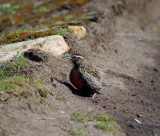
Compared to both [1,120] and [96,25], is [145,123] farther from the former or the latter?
[96,25]

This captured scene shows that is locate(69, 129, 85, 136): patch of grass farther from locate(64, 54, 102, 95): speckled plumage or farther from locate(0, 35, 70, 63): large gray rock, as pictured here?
locate(0, 35, 70, 63): large gray rock

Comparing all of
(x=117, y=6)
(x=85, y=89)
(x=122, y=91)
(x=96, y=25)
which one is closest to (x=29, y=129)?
(x=85, y=89)

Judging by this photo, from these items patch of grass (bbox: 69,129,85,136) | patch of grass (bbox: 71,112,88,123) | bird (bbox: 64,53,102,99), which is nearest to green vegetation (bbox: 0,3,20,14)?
bird (bbox: 64,53,102,99)

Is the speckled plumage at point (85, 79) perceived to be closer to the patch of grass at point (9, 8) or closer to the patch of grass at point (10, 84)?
the patch of grass at point (10, 84)

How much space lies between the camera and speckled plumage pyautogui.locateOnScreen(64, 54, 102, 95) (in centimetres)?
676

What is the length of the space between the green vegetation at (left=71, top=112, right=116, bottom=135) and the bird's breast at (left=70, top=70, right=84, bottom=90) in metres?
1.17

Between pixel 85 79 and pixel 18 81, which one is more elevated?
pixel 18 81

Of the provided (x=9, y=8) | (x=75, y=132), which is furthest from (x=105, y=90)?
(x=9, y=8)

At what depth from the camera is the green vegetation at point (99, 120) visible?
534cm

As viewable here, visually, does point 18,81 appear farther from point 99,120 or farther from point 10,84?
point 99,120

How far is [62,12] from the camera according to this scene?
15.2 m

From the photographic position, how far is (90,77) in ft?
22.3

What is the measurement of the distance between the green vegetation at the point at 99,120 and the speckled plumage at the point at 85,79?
1116 mm

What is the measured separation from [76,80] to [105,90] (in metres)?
1.24
